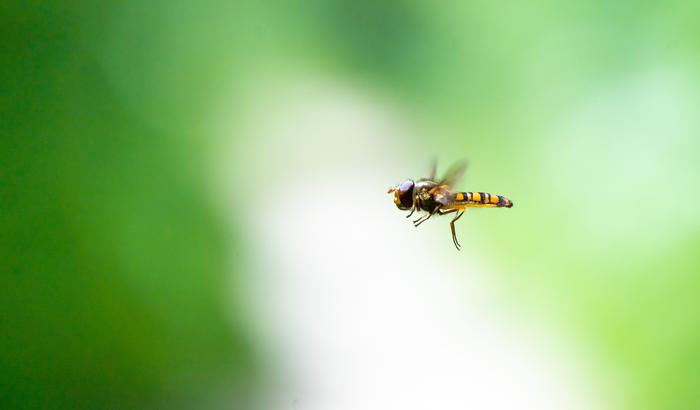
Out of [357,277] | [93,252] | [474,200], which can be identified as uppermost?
[93,252]

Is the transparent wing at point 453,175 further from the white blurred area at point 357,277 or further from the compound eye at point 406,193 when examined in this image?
the white blurred area at point 357,277

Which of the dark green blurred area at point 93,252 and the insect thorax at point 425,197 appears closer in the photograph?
the insect thorax at point 425,197

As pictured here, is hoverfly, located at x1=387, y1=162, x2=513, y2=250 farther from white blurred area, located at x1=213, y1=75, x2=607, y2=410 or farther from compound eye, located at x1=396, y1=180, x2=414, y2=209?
white blurred area, located at x1=213, y1=75, x2=607, y2=410

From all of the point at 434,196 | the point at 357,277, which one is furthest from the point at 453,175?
the point at 357,277

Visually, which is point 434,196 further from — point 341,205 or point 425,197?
point 341,205

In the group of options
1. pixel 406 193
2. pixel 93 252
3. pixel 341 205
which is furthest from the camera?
pixel 341 205

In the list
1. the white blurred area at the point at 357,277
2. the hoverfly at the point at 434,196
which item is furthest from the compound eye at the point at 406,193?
the white blurred area at the point at 357,277

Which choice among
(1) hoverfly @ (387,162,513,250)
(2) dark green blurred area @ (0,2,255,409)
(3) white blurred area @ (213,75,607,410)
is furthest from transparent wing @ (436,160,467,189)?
(2) dark green blurred area @ (0,2,255,409)
